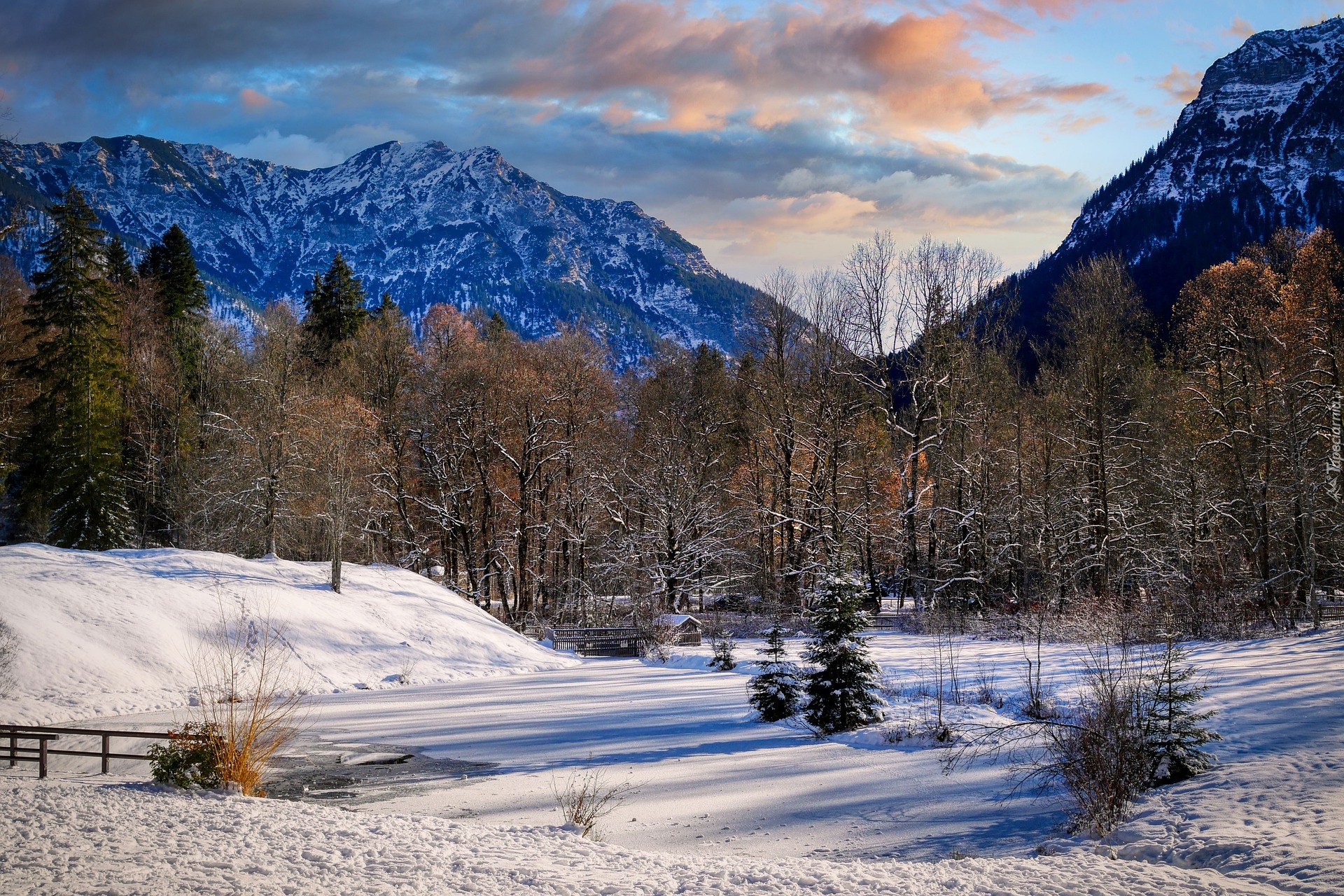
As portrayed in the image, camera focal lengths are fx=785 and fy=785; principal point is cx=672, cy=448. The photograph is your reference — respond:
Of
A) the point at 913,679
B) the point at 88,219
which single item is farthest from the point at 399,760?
the point at 88,219

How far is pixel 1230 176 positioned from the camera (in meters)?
121

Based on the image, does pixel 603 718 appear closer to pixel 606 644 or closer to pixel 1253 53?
pixel 606 644

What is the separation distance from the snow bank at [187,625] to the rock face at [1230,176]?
93864mm

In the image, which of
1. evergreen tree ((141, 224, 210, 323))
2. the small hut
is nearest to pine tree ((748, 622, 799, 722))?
the small hut

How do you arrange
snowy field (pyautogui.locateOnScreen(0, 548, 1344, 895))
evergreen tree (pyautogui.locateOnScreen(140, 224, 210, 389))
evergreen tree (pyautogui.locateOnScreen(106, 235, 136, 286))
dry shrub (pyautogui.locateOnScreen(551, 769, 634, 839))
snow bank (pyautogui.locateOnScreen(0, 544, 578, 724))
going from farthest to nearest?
evergreen tree (pyautogui.locateOnScreen(106, 235, 136, 286)), evergreen tree (pyautogui.locateOnScreen(140, 224, 210, 389)), snow bank (pyautogui.locateOnScreen(0, 544, 578, 724)), dry shrub (pyautogui.locateOnScreen(551, 769, 634, 839)), snowy field (pyautogui.locateOnScreen(0, 548, 1344, 895))

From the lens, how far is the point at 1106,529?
29438 millimetres

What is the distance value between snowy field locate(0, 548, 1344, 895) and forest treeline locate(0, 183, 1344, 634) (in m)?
12.4

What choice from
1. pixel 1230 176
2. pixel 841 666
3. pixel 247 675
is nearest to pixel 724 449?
pixel 247 675

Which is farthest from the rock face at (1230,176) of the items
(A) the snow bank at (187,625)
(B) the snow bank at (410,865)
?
(B) the snow bank at (410,865)

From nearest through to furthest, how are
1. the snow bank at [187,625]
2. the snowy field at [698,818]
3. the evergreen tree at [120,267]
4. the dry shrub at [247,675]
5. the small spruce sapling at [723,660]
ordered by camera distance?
the snowy field at [698,818] → the dry shrub at [247,675] → the snow bank at [187,625] → the small spruce sapling at [723,660] → the evergreen tree at [120,267]

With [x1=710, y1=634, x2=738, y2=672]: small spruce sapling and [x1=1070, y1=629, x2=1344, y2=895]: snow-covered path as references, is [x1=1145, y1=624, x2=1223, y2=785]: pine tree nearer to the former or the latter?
[x1=1070, y1=629, x2=1344, y2=895]: snow-covered path

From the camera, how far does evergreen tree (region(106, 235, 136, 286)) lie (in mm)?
45656

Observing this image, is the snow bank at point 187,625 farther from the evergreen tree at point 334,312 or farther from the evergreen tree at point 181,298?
the evergreen tree at point 334,312

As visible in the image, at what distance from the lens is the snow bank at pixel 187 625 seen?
1706cm
